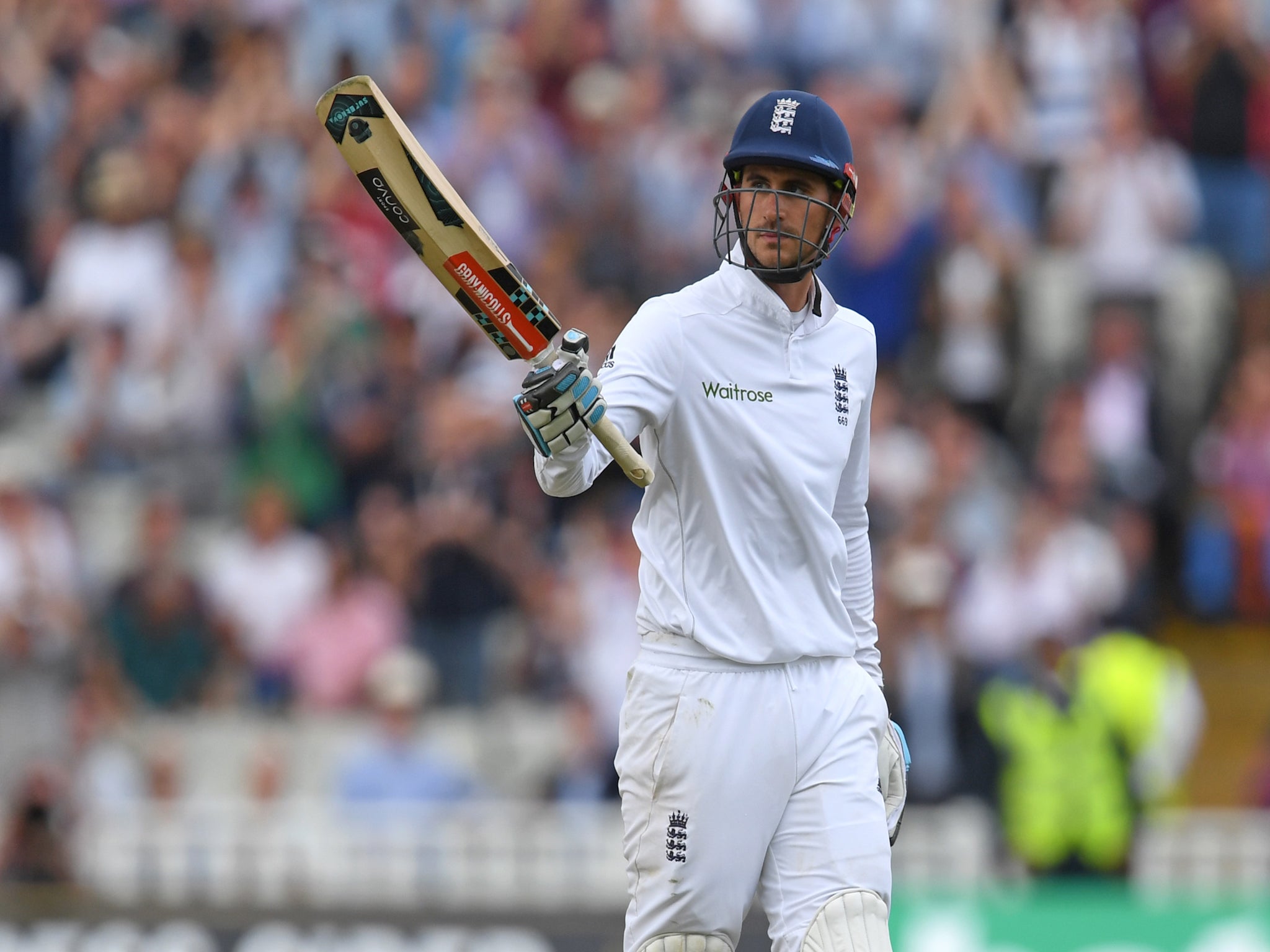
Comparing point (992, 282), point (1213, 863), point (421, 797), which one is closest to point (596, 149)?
point (992, 282)

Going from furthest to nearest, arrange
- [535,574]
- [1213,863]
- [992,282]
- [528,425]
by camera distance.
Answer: [992,282], [535,574], [1213,863], [528,425]

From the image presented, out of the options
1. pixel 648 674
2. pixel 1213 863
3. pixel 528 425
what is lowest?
pixel 1213 863

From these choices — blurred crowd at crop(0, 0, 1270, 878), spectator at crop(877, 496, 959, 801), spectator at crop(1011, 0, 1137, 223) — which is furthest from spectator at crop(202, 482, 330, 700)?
spectator at crop(1011, 0, 1137, 223)

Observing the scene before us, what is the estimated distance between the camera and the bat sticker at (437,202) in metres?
4.92

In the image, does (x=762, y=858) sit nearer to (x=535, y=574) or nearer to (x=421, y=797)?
(x=421, y=797)

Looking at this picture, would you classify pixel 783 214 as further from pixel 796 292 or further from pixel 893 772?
pixel 893 772

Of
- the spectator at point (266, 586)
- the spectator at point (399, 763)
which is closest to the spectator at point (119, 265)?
the spectator at point (266, 586)

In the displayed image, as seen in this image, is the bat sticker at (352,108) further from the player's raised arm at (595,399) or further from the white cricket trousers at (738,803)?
the white cricket trousers at (738,803)

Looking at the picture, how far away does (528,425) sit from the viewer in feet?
15.2

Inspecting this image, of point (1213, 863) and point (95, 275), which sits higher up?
point (95, 275)

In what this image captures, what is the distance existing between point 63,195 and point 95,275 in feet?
2.87

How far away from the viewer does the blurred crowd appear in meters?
11.0

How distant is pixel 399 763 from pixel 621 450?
6.10 meters

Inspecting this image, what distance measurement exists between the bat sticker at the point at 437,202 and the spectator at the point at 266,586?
6594mm
